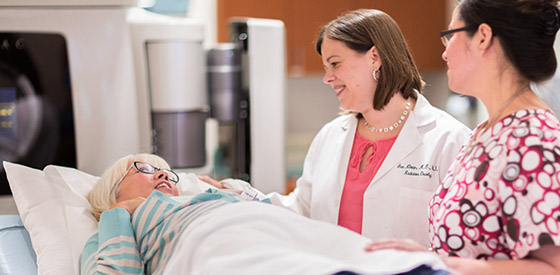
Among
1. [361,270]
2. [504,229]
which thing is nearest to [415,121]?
[504,229]

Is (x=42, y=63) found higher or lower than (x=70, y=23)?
lower

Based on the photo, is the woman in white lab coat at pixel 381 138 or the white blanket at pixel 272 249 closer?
the white blanket at pixel 272 249

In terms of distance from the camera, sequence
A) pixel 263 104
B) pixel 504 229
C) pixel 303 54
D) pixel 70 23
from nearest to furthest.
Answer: pixel 504 229, pixel 70 23, pixel 263 104, pixel 303 54

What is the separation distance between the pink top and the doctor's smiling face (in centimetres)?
11

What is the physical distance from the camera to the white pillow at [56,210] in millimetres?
1383

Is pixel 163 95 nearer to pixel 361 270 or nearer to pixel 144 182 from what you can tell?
pixel 144 182

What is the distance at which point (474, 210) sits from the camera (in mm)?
1060

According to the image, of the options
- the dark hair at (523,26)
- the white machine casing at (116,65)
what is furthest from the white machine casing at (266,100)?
the dark hair at (523,26)

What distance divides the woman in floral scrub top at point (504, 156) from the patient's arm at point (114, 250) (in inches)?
20.2

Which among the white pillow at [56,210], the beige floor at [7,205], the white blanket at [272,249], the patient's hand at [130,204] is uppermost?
the white blanket at [272,249]

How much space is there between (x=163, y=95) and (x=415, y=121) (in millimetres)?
897

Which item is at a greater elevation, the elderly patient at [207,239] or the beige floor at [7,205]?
the elderly patient at [207,239]

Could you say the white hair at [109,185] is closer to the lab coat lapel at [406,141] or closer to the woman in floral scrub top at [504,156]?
the lab coat lapel at [406,141]

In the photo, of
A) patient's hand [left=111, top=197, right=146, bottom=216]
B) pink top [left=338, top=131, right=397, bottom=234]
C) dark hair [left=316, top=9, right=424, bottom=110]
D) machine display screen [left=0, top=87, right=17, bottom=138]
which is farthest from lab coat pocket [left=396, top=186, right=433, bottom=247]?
machine display screen [left=0, top=87, right=17, bottom=138]
